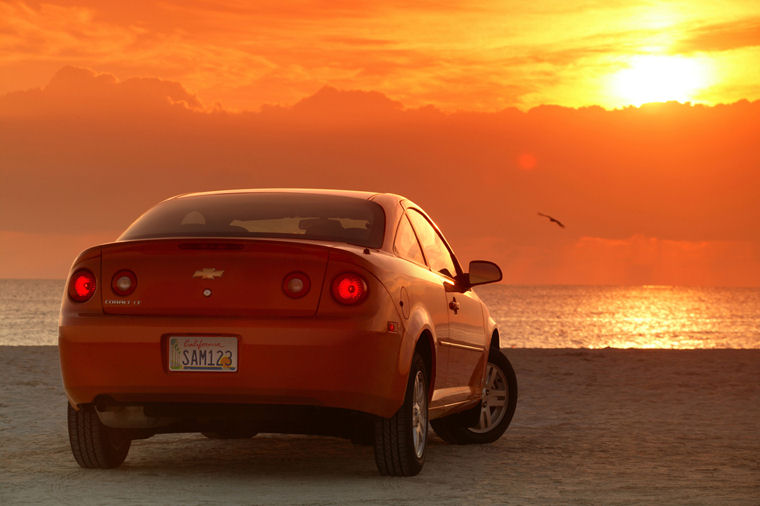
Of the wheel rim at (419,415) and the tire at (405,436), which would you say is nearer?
the tire at (405,436)

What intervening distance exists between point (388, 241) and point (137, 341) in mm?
1726

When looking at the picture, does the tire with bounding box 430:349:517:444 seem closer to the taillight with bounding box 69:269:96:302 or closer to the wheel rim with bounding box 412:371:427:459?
the wheel rim with bounding box 412:371:427:459

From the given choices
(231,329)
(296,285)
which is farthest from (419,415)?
(231,329)

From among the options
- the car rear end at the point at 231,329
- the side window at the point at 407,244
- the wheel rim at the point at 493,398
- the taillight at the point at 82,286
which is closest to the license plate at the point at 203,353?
the car rear end at the point at 231,329

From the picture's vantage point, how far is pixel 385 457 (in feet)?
27.0

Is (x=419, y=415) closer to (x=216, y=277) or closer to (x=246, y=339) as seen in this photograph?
(x=246, y=339)

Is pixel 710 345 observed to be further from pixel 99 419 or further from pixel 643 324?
pixel 99 419

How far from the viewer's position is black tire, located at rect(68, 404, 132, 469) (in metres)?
8.45

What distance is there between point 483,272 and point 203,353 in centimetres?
299

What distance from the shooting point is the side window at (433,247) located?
9.55 metres

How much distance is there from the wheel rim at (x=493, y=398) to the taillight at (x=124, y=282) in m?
3.92

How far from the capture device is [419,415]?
860 cm

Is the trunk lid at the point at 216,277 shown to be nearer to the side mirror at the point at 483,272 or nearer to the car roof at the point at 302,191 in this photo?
the car roof at the point at 302,191

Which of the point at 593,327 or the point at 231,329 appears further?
the point at 593,327
